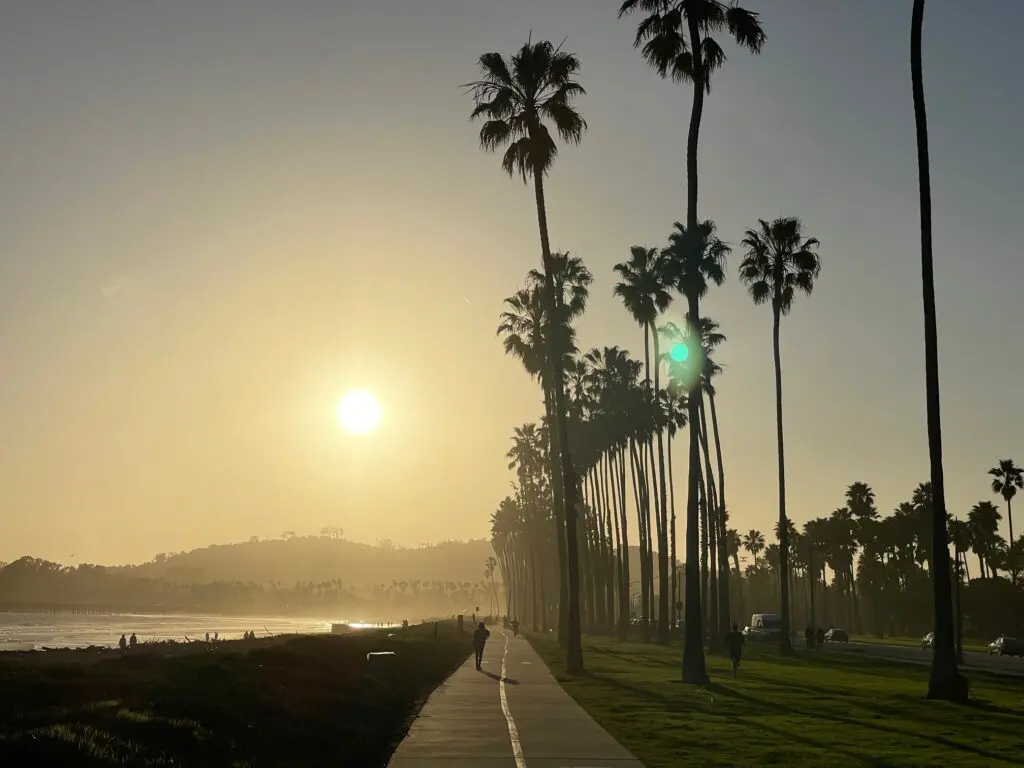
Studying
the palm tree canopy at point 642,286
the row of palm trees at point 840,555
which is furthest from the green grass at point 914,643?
the palm tree canopy at point 642,286

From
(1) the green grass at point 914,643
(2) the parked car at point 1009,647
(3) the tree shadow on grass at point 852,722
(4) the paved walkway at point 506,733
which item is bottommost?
(1) the green grass at point 914,643

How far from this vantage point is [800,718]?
22594mm

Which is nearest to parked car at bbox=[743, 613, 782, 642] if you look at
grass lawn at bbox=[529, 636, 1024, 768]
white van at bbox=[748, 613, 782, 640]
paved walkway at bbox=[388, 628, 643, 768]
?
white van at bbox=[748, 613, 782, 640]

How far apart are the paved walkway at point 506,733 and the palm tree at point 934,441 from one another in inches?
390

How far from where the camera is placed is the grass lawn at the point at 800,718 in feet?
55.0

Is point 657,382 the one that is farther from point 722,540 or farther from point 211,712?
point 211,712

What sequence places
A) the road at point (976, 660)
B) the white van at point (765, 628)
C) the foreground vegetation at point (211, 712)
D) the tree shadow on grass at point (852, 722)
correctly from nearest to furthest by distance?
the foreground vegetation at point (211, 712), the tree shadow on grass at point (852, 722), the road at point (976, 660), the white van at point (765, 628)

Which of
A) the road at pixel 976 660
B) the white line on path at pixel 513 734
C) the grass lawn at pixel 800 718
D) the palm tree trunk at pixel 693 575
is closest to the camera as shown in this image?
the white line on path at pixel 513 734

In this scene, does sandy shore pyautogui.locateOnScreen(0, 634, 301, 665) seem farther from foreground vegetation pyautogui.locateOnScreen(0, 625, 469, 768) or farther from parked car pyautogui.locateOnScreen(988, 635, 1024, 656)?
parked car pyautogui.locateOnScreen(988, 635, 1024, 656)

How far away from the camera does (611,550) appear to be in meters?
87.9

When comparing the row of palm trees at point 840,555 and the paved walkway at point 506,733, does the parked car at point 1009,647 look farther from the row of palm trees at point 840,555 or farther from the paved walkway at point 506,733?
the paved walkway at point 506,733

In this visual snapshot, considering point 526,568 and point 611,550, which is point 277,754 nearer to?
point 611,550

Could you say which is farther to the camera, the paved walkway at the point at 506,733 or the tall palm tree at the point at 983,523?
the tall palm tree at the point at 983,523

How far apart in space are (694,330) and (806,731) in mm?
15392
